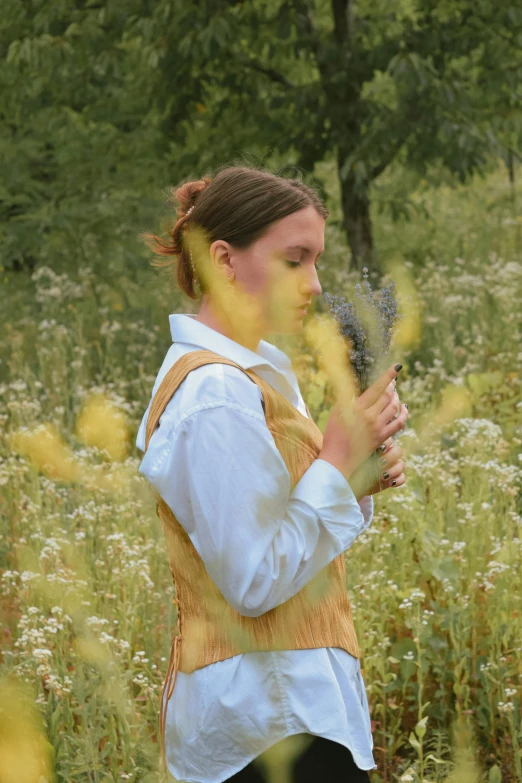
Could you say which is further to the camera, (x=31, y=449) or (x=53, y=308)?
(x=53, y=308)

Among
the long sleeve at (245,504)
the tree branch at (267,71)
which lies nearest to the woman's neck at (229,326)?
the long sleeve at (245,504)

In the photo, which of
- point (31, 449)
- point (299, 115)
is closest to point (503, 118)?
point (299, 115)

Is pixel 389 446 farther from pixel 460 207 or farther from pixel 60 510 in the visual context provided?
pixel 460 207

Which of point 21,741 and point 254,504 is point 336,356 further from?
point 21,741

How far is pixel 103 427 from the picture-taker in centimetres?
458

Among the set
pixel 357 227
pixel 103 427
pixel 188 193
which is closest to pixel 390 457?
pixel 188 193

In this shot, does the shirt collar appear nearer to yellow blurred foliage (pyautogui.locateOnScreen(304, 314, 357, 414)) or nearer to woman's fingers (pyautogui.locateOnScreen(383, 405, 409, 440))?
yellow blurred foliage (pyautogui.locateOnScreen(304, 314, 357, 414))

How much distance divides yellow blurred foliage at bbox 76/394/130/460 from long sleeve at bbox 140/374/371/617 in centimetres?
290

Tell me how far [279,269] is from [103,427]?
3.21 m

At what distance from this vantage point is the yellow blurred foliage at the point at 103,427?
4.47 meters

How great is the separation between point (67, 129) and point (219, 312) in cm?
598

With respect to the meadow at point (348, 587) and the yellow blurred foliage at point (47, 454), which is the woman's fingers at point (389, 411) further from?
the yellow blurred foliage at point (47, 454)

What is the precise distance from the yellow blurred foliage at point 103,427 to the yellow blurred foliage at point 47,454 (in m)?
0.21

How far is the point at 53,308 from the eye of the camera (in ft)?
22.1
